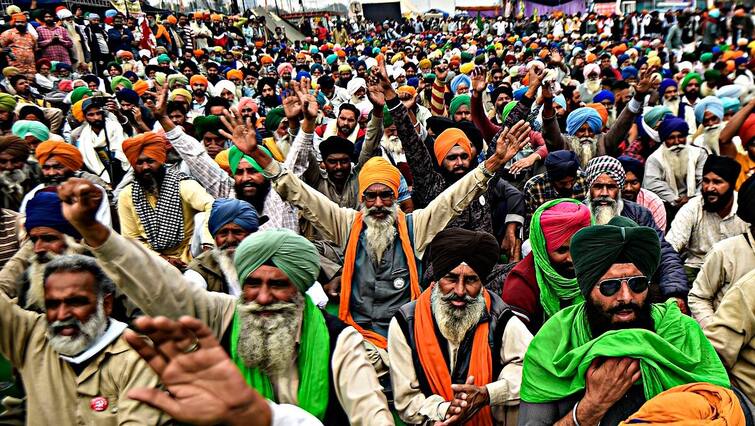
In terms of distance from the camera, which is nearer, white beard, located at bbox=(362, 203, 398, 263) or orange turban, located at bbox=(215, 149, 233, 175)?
white beard, located at bbox=(362, 203, 398, 263)

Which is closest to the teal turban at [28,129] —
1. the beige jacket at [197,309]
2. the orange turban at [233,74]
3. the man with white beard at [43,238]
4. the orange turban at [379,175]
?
the man with white beard at [43,238]

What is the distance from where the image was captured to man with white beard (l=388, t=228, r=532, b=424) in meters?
2.79

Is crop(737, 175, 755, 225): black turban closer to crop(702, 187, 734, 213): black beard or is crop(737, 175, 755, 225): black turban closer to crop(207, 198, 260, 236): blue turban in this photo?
crop(702, 187, 734, 213): black beard

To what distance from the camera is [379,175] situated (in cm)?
404

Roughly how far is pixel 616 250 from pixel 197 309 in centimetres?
164

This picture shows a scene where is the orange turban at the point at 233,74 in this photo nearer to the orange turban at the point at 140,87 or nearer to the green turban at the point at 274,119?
the orange turban at the point at 140,87

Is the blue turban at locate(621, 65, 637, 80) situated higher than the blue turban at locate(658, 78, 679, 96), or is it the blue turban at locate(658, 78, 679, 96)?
the blue turban at locate(658, 78, 679, 96)

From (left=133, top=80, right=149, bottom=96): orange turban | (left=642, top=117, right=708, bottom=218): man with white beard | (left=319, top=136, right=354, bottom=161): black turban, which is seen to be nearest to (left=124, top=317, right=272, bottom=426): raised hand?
(left=319, top=136, right=354, bottom=161): black turban

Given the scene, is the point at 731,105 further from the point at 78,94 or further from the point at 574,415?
the point at 78,94

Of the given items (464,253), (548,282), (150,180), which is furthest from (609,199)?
(150,180)

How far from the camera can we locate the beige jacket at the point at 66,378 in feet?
7.94

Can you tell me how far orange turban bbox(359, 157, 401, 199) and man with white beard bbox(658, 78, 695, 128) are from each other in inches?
234

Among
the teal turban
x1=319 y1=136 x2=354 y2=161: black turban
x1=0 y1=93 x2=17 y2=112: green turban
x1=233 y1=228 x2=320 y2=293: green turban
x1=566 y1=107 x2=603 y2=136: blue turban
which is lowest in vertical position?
x1=566 y1=107 x2=603 y2=136: blue turban

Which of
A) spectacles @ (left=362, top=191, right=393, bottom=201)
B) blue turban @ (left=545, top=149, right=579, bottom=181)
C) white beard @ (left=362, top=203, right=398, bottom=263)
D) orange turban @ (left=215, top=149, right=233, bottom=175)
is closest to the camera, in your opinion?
white beard @ (left=362, top=203, right=398, bottom=263)
